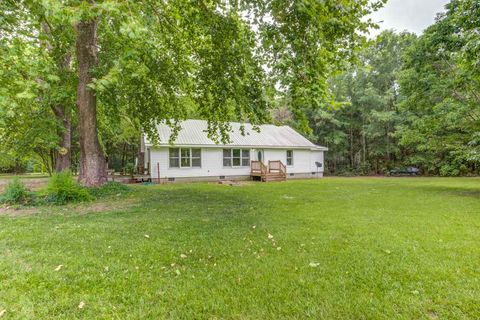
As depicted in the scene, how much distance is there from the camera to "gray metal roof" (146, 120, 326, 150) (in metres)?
18.0

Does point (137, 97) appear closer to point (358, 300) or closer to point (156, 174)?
point (156, 174)

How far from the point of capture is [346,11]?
5.03 metres

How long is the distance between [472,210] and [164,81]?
1076 cm

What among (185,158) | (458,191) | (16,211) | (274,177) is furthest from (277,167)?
(16,211)

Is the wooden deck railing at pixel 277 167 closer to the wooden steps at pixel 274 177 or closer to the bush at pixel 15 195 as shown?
the wooden steps at pixel 274 177

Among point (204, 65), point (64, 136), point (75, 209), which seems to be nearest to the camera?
point (75, 209)

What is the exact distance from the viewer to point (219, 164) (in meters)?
19.2

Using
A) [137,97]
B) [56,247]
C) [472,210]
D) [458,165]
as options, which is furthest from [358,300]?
[458,165]

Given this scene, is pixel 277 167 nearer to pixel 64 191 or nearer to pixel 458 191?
pixel 458 191

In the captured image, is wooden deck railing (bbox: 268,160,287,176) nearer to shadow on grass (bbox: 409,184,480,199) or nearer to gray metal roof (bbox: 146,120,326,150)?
gray metal roof (bbox: 146,120,326,150)

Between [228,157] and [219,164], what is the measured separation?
910mm

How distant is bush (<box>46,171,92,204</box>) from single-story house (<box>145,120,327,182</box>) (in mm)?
6630

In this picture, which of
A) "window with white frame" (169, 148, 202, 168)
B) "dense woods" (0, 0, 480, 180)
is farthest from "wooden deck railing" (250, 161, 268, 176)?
"dense woods" (0, 0, 480, 180)

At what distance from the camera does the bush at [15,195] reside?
838cm
